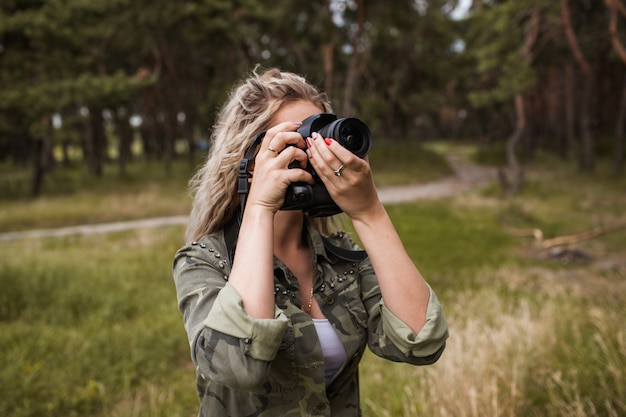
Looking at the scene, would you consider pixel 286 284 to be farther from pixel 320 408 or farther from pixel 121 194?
pixel 121 194

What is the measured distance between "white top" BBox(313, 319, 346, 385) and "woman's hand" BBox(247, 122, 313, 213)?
0.38m

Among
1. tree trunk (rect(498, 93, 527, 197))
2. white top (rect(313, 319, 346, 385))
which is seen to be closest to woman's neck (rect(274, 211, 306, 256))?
white top (rect(313, 319, 346, 385))

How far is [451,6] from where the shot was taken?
19.4 meters

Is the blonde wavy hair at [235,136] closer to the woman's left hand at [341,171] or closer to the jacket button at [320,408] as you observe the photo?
the woman's left hand at [341,171]

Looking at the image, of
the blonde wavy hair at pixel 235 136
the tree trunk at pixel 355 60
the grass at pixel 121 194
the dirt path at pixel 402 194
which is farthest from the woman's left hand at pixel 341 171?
the tree trunk at pixel 355 60

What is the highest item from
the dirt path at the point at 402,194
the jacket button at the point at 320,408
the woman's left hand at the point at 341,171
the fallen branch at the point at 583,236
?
the woman's left hand at the point at 341,171

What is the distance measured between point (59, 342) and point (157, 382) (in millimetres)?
1045

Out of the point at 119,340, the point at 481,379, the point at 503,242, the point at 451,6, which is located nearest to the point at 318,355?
the point at 481,379

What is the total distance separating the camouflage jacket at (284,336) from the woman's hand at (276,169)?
24cm

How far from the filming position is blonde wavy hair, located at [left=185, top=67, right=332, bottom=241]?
1500 mm

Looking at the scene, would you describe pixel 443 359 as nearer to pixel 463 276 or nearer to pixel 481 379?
pixel 481 379

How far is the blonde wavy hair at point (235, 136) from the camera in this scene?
1500mm

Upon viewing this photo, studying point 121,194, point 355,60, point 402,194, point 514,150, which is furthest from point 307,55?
point 514,150

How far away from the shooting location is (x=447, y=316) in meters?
4.75
